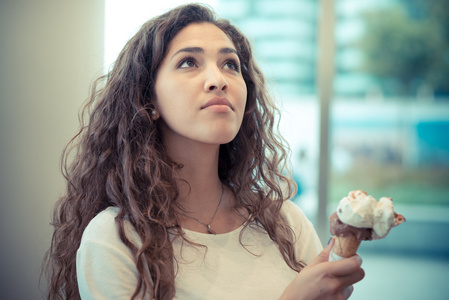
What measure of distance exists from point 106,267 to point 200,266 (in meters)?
0.26

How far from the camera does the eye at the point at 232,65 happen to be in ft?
A: 4.72

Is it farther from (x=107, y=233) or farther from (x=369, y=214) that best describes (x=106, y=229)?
(x=369, y=214)

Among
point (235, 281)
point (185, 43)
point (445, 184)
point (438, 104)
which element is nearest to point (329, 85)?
point (438, 104)

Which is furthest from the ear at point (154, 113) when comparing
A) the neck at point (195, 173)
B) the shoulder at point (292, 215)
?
the shoulder at point (292, 215)

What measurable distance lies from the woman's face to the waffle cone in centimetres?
44

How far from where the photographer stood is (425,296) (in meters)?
3.27

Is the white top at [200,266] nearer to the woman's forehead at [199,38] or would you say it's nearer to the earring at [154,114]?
the earring at [154,114]

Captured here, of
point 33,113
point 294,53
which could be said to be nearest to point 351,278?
point 33,113

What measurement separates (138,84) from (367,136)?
9.07ft

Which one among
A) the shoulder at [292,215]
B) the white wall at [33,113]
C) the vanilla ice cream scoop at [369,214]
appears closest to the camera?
the vanilla ice cream scoop at [369,214]

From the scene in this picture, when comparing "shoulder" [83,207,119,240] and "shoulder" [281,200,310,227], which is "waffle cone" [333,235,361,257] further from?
"shoulder" [83,207,119,240]

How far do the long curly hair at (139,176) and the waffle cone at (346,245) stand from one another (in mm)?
288

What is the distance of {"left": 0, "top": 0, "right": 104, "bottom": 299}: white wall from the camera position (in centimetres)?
183

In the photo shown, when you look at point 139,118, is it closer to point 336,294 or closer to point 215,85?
point 215,85
